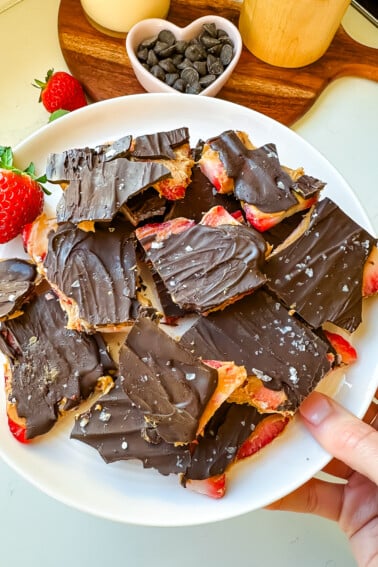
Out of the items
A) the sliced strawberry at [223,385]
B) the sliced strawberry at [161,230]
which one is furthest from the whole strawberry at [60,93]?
the sliced strawberry at [223,385]

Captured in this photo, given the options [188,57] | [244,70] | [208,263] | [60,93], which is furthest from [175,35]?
[208,263]

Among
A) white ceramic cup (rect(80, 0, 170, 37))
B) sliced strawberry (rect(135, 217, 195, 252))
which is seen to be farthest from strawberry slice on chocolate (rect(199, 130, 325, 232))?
white ceramic cup (rect(80, 0, 170, 37))

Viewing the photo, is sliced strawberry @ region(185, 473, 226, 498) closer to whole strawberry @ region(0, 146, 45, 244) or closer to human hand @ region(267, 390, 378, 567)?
human hand @ region(267, 390, 378, 567)

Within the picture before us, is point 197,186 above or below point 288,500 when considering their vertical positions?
above

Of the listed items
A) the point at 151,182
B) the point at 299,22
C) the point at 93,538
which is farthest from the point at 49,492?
the point at 299,22

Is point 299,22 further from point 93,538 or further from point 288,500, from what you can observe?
point 93,538
